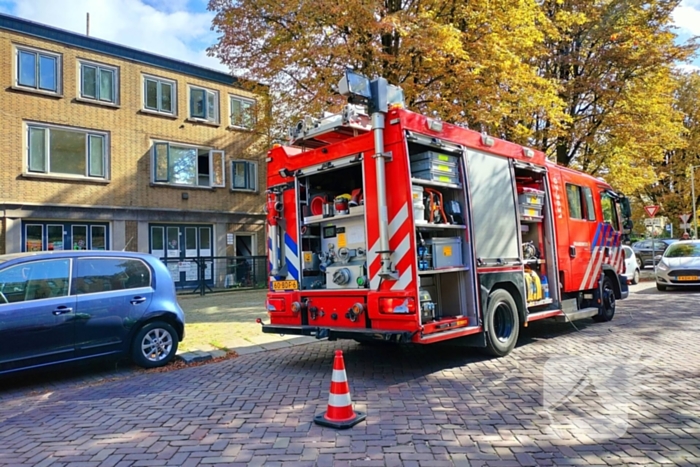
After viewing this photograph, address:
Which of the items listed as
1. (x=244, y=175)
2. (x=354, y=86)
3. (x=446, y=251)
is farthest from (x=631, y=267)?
(x=354, y=86)

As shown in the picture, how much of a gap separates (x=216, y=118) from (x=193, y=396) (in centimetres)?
1839

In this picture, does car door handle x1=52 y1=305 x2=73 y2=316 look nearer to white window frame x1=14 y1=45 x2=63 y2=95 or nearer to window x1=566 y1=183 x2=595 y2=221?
window x1=566 y1=183 x2=595 y2=221

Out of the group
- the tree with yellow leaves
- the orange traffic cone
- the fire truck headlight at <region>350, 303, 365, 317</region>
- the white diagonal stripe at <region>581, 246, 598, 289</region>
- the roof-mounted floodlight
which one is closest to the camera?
the orange traffic cone

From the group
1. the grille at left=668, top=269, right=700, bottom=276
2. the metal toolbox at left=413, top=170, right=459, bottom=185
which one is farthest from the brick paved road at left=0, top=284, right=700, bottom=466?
the grille at left=668, top=269, right=700, bottom=276

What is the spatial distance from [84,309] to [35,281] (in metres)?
0.64

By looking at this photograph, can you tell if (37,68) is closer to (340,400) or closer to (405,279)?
(405,279)

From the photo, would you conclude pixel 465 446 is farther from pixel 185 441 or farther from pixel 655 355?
pixel 655 355

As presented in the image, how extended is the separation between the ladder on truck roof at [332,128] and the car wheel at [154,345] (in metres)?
3.21

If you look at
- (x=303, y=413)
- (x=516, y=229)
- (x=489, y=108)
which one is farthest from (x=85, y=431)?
(x=489, y=108)

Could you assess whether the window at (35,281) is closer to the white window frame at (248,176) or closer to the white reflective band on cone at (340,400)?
the white reflective band on cone at (340,400)

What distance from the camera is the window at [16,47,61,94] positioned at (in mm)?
17156

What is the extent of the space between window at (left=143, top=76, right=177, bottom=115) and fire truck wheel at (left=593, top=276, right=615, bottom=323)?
17.1m

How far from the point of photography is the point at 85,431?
465cm

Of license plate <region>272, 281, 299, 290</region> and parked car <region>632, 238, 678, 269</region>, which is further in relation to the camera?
parked car <region>632, 238, 678, 269</region>
